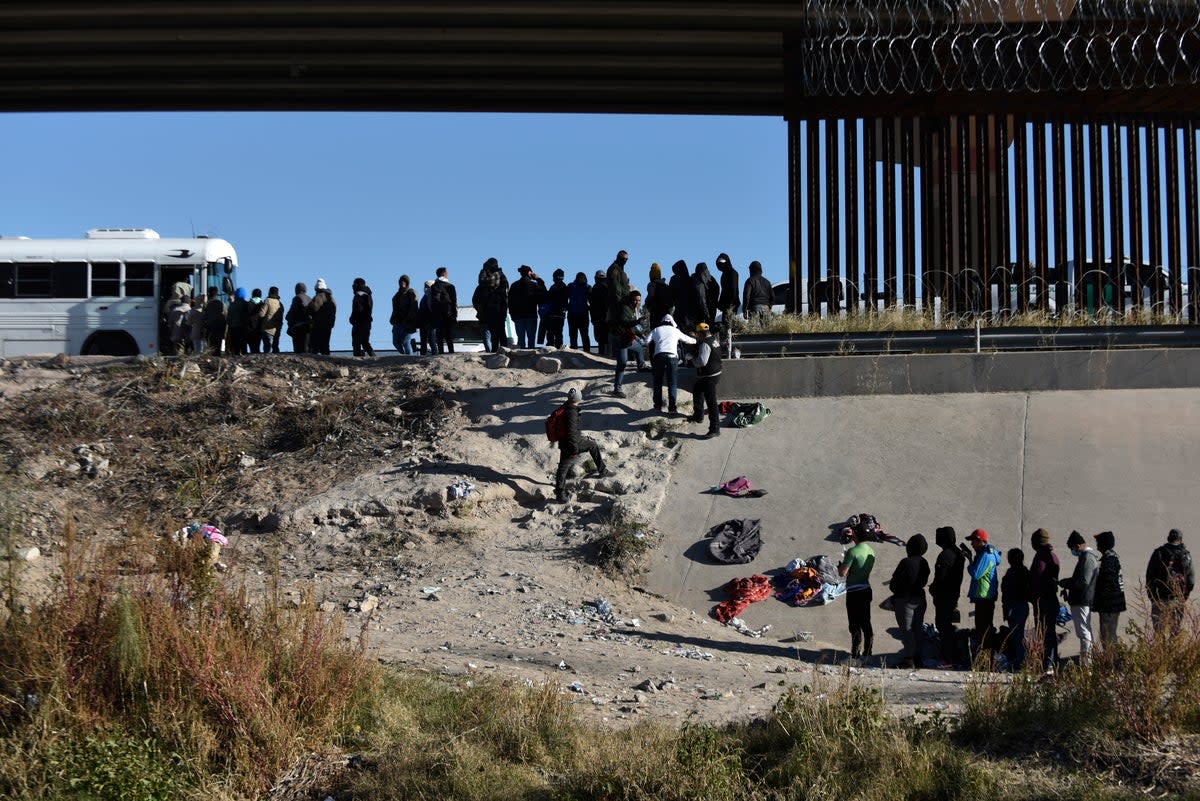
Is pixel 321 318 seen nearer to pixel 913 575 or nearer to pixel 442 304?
pixel 442 304

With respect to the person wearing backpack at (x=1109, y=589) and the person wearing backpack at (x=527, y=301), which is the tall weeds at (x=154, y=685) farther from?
the person wearing backpack at (x=527, y=301)

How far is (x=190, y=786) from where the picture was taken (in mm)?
8289

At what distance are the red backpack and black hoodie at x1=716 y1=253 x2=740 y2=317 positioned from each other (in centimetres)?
532

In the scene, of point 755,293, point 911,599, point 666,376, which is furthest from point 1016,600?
point 755,293

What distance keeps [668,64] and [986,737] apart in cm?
1837

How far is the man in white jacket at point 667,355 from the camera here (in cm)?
1734

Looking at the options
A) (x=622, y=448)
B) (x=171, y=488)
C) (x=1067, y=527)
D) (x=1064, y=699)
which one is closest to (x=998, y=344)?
(x=1067, y=527)

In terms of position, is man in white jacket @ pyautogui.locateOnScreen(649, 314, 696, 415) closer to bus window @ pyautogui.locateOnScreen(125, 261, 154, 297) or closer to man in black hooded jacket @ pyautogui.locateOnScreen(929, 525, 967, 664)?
man in black hooded jacket @ pyautogui.locateOnScreen(929, 525, 967, 664)

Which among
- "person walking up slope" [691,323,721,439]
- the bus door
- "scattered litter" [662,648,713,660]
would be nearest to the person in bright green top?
"scattered litter" [662,648,713,660]

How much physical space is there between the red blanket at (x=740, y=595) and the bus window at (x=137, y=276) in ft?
47.1

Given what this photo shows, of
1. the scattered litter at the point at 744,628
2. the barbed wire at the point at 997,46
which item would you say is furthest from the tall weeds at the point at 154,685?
the barbed wire at the point at 997,46

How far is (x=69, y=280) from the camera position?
78.7 ft

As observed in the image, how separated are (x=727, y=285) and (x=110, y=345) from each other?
37.8 feet

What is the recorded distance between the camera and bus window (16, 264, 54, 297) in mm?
24047
